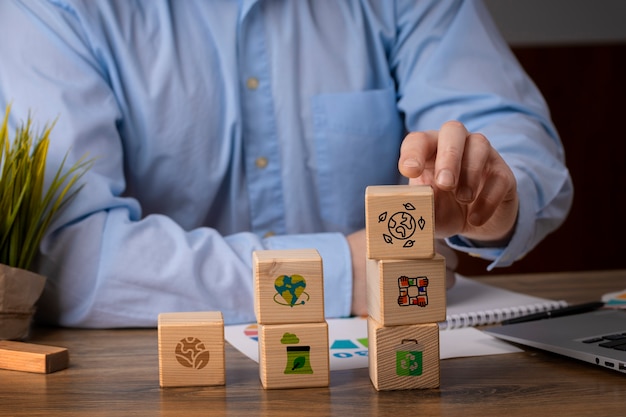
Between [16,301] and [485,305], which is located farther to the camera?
[485,305]

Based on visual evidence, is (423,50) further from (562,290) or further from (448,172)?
(448,172)

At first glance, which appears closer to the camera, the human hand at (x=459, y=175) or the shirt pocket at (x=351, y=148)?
the human hand at (x=459, y=175)

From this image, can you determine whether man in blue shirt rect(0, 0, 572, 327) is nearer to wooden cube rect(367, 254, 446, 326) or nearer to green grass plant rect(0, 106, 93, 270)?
green grass plant rect(0, 106, 93, 270)

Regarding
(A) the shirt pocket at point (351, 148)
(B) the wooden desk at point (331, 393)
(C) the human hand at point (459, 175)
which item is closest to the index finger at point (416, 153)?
(C) the human hand at point (459, 175)

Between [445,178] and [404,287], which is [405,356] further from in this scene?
[445,178]

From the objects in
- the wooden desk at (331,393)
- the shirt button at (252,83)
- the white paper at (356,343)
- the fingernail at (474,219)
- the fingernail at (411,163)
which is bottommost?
the wooden desk at (331,393)

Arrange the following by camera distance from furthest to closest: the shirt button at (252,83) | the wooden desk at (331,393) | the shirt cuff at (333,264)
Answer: the shirt button at (252,83)
the shirt cuff at (333,264)
the wooden desk at (331,393)

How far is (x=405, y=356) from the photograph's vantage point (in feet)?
2.77

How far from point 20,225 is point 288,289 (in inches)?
18.9

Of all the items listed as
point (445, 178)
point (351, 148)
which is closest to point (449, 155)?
point (445, 178)

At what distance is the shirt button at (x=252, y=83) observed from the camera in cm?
154

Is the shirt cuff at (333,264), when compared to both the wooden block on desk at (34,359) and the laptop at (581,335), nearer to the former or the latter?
the laptop at (581,335)

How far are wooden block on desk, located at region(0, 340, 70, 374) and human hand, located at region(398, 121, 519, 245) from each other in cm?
44

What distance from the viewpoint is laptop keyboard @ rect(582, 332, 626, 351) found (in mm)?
935
